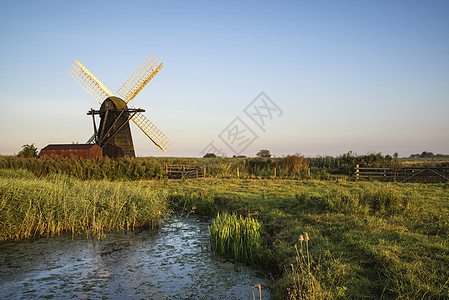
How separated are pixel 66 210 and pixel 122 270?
11.5 feet

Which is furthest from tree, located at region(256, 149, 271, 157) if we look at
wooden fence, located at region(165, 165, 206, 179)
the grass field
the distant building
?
the grass field

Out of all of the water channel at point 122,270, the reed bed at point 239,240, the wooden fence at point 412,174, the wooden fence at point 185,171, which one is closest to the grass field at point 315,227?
the reed bed at point 239,240

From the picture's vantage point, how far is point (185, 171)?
2303 centimetres

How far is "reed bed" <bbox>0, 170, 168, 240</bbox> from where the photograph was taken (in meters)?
8.14

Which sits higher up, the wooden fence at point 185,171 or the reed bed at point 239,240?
the wooden fence at point 185,171

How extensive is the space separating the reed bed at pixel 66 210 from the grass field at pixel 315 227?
3 cm

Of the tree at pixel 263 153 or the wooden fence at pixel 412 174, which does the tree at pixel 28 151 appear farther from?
the tree at pixel 263 153

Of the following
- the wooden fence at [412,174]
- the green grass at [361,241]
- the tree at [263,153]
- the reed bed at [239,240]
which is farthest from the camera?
the tree at [263,153]

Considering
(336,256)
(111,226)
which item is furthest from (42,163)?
(336,256)

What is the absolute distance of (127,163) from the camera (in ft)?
66.7

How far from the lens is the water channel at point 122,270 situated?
5191 millimetres

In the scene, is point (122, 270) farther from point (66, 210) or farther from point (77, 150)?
point (77, 150)

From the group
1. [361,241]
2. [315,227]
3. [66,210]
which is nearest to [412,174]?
[315,227]

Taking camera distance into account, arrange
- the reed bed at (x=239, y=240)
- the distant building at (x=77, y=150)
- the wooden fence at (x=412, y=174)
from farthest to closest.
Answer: the distant building at (x=77, y=150), the wooden fence at (x=412, y=174), the reed bed at (x=239, y=240)
